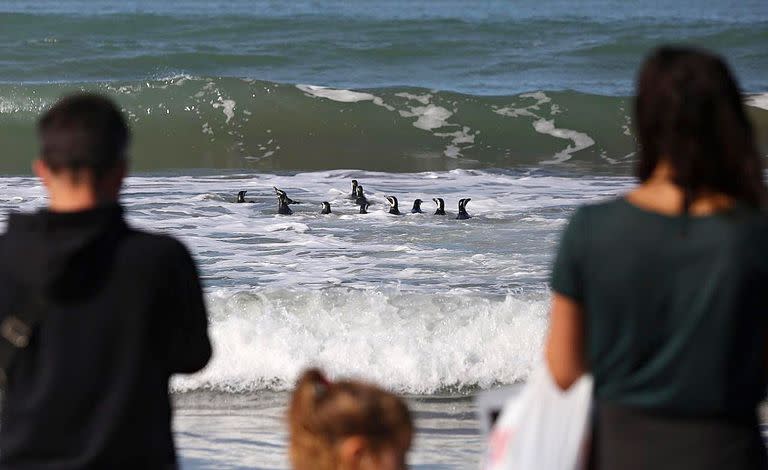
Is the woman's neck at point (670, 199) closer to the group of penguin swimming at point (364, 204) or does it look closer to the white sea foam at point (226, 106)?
the group of penguin swimming at point (364, 204)

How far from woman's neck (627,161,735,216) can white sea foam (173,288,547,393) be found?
5.02m

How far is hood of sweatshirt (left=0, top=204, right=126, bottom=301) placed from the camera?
2414mm

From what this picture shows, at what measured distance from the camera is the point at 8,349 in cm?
246

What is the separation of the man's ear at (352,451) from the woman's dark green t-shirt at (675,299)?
0.43m

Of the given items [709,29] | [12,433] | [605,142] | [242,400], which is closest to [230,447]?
[242,400]

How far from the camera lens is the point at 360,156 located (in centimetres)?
1791

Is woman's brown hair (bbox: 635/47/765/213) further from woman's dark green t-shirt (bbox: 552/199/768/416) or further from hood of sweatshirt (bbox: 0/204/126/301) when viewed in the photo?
hood of sweatshirt (bbox: 0/204/126/301)

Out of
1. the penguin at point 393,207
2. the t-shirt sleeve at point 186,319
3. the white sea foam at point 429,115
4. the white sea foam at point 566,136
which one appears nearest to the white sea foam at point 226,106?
the white sea foam at point 429,115

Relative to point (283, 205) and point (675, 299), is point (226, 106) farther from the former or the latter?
point (675, 299)

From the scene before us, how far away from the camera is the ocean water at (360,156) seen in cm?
757

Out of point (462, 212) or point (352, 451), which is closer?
point (352, 451)

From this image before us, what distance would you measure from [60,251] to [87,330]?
0.15m

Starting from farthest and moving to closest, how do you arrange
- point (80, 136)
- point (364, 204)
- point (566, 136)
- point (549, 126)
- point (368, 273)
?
point (549, 126), point (566, 136), point (364, 204), point (368, 273), point (80, 136)

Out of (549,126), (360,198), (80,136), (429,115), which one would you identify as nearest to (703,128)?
(80,136)
